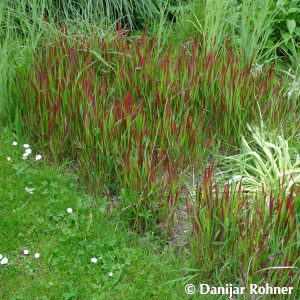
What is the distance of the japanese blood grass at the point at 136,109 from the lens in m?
2.87

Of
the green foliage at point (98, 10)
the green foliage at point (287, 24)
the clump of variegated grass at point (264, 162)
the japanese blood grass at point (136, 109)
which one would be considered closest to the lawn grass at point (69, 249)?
the japanese blood grass at point (136, 109)

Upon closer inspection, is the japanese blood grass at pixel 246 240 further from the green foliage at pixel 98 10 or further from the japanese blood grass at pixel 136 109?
the green foliage at pixel 98 10

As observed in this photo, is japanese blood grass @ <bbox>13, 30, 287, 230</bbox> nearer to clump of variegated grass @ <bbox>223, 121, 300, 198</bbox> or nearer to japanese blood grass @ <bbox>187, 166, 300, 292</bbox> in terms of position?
clump of variegated grass @ <bbox>223, 121, 300, 198</bbox>

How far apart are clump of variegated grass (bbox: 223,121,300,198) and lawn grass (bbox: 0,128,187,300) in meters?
0.73

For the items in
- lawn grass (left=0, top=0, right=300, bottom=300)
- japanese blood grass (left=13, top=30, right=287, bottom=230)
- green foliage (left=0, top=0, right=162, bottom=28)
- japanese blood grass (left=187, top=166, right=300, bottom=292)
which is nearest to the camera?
japanese blood grass (left=187, top=166, right=300, bottom=292)

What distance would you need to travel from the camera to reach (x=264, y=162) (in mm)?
3199

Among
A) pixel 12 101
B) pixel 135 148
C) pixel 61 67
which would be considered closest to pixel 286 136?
pixel 135 148

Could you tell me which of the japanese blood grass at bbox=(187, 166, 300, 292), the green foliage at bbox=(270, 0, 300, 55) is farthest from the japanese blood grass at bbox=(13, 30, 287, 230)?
the green foliage at bbox=(270, 0, 300, 55)

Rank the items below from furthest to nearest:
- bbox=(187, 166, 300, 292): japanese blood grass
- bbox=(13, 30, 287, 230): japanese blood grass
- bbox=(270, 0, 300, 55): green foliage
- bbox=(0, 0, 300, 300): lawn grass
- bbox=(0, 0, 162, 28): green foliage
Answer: bbox=(0, 0, 162, 28): green foliage
bbox=(270, 0, 300, 55): green foliage
bbox=(13, 30, 287, 230): japanese blood grass
bbox=(0, 0, 300, 300): lawn grass
bbox=(187, 166, 300, 292): japanese blood grass

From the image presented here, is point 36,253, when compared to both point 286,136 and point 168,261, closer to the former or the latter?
point 168,261

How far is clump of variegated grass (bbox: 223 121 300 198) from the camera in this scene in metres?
2.87

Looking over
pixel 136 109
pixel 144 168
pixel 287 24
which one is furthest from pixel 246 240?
pixel 287 24

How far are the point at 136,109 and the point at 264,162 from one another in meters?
0.97

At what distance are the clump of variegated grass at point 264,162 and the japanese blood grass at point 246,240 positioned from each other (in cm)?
26
